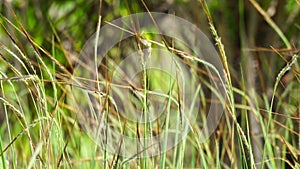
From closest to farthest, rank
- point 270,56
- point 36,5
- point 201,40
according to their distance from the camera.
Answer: point 201,40
point 270,56
point 36,5

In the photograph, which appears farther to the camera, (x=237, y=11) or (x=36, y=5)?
(x=36, y=5)

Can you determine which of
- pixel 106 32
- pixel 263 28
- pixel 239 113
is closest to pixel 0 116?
pixel 106 32

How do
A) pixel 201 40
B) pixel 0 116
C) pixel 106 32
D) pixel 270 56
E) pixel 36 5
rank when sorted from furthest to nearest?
pixel 0 116 < pixel 36 5 < pixel 106 32 < pixel 270 56 < pixel 201 40

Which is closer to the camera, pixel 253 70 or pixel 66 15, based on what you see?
pixel 253 70

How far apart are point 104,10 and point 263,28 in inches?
30.5

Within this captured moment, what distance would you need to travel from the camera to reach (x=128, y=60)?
225cm

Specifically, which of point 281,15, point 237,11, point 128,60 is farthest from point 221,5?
point 128,60

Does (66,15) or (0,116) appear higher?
(66,15)

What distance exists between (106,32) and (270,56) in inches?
28.9

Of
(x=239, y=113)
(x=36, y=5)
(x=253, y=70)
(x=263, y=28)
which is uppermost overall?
(x=36, y=5)

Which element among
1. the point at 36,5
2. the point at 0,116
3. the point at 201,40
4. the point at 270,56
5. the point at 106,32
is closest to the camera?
the point at 201,40

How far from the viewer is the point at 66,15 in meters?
2.50

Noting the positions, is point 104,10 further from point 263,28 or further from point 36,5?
point 263,28

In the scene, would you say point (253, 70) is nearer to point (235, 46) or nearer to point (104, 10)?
point (235, 46)
